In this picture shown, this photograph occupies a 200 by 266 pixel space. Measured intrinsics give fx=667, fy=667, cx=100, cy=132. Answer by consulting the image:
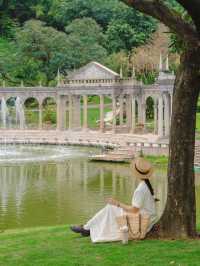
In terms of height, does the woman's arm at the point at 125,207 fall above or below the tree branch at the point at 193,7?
below

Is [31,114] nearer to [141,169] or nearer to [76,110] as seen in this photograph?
[76,110]

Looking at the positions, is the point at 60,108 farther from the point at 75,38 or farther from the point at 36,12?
the point at 36,12

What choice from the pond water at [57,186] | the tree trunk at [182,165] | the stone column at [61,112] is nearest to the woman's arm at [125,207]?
the tree trunk at [182,165]

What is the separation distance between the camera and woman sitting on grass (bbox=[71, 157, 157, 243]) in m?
13.6

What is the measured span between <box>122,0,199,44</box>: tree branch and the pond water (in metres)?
10.8

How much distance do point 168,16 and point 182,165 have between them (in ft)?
9.97

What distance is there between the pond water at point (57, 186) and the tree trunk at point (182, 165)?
905 cm

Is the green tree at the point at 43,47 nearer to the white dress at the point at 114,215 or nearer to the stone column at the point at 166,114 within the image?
the stone column at the point at 166,114

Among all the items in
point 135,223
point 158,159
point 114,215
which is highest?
point 114,215

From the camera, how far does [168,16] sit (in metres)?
12.9

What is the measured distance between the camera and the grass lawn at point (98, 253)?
11.8 metres

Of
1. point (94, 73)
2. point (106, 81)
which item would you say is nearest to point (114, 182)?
point (106, 81)

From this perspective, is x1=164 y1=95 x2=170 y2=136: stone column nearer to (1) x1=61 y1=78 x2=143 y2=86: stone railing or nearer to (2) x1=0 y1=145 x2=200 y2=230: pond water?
(2) x1=0 y1=145 x2=200 y2=230: pond water

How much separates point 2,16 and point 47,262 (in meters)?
89.4
